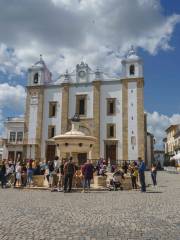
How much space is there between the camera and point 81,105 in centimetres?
4225

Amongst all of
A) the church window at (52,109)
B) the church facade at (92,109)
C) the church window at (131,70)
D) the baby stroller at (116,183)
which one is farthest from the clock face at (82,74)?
the baby stroller at (116,183)

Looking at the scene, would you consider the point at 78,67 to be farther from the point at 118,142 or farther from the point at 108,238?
the point at 108,238

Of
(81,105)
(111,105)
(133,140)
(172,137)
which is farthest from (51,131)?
(172,137)

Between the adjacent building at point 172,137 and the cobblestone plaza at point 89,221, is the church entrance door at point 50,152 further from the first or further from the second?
the adjacent building at point 172,137

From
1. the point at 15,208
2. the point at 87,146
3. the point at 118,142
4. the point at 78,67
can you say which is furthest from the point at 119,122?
the point at 15,208

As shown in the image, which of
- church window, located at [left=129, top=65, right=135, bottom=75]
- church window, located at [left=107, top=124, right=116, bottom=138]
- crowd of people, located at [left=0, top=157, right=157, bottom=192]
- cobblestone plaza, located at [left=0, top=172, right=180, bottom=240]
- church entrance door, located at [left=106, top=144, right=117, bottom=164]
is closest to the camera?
cobblestone plaza, located at [left=0, top=172, right=180, bottom=240]

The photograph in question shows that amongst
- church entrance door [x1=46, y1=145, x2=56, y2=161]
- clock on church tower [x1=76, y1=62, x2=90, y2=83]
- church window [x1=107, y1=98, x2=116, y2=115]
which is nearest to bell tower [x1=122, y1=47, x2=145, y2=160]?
church window [x1=107, y1=98, x2=116, y2=115]

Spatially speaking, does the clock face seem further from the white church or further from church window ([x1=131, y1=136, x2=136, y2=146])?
church window ([x1=131, y1=136, x2=136, y2=146])

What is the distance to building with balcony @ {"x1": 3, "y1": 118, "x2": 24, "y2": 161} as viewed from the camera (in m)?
43.2

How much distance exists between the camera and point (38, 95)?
43719 mm

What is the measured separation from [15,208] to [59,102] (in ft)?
114

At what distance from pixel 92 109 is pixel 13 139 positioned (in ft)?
43.2

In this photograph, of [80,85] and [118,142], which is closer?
[118,142]

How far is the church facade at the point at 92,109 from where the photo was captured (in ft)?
129
